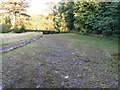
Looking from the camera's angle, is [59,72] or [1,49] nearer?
[59,72]

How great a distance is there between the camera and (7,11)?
56.3 ft

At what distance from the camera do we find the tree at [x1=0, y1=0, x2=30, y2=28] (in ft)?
53.9

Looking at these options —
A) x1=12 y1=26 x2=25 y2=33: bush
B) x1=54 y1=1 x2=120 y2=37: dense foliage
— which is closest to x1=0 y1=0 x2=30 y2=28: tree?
x1=12 y1=26 x2=25 y2=33: bush

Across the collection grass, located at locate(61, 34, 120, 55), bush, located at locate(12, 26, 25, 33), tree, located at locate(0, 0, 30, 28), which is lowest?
grass, located at locate(61, 34, 120, 55)

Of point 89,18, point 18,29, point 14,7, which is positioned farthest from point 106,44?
point 14,7

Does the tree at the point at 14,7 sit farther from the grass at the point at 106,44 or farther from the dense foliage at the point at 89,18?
the grass at the point at 106,44

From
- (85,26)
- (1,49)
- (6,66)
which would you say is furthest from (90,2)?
(6,66)

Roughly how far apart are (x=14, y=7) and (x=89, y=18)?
1024 cm

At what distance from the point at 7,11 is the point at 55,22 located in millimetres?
6825

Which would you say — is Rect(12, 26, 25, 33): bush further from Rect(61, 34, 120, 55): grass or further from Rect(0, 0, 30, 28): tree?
Rect(61, 34, 120, 55): grass

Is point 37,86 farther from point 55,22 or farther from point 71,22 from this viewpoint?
point 55,22

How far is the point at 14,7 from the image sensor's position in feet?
55.1

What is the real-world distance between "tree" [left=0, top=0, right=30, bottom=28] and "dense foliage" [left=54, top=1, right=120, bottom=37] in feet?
16.0

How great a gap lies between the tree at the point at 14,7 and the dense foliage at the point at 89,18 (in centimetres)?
487
